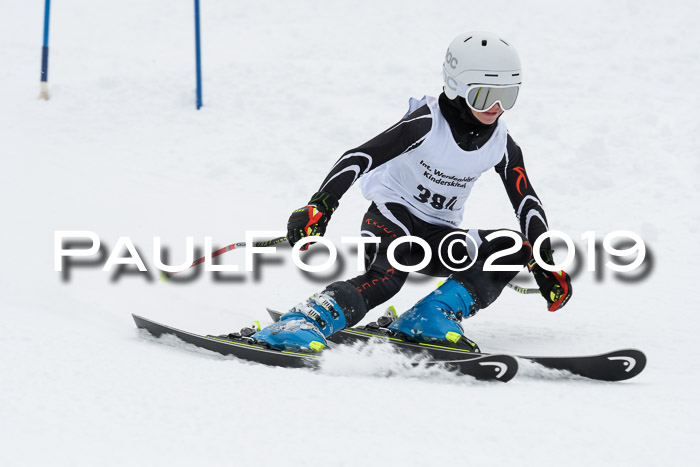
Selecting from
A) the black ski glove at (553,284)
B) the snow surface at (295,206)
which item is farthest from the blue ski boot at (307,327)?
the black ski glove at (553,284)

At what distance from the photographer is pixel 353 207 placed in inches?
285

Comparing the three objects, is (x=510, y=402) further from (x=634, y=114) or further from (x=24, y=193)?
(x=634, y=114)

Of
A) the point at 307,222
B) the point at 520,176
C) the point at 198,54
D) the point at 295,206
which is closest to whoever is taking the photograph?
the point at 307,222

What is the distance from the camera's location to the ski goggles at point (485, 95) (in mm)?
3721

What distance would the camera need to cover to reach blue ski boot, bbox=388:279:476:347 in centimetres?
364

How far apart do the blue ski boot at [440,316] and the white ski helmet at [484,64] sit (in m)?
0.95

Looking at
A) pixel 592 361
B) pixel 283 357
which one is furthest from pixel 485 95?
pixel 283 357

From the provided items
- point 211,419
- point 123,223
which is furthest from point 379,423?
point 123,223

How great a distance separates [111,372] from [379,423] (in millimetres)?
1035

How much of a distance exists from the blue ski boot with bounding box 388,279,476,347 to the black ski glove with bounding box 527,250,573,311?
1.30 ft

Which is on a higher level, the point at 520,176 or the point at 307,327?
the point at 520,176

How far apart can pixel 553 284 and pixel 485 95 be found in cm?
101

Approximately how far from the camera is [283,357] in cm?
333

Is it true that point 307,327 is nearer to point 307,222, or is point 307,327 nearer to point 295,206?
point 307,222
